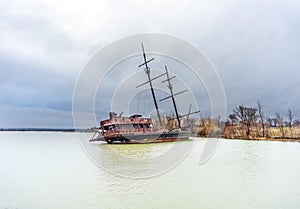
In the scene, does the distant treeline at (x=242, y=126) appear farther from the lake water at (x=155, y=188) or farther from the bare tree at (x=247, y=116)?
the lake water at (x=155, y=188)

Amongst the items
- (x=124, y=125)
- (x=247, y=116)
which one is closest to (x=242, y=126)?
(x=247, y=116)

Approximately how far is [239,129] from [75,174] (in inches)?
1640

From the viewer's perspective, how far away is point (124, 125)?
96.0 ft

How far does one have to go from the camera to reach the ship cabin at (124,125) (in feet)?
93.9

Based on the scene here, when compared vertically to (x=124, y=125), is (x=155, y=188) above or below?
below

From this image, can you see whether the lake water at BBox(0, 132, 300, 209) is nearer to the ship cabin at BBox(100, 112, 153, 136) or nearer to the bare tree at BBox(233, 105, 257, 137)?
the ship cabin at BBox(100, 112, 153, 136)

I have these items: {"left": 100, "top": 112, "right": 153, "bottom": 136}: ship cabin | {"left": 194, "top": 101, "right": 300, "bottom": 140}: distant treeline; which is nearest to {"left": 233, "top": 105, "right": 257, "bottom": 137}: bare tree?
{"left": 194, "top": 101, "right": 300, "bottom": 140}: distant treeline

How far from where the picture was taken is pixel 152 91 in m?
32.6

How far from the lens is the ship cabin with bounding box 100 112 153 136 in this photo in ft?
93.9

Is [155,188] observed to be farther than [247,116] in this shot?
No

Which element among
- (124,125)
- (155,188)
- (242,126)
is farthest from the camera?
(242,126)

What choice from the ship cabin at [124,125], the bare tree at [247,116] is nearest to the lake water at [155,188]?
the ship cabin at [124,125]

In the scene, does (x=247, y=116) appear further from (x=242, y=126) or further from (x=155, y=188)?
(x=155, y=188)

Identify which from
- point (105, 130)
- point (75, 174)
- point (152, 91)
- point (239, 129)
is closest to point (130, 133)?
point (105, 130)
